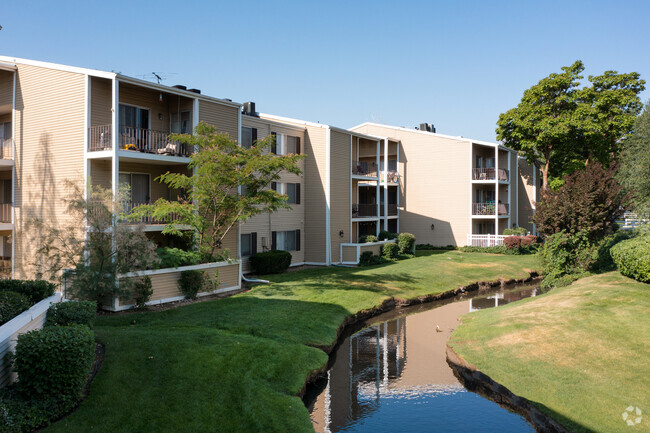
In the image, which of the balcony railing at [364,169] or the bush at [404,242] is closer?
the balcony railing at [364,169]

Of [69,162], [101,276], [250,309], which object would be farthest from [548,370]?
[69,162]

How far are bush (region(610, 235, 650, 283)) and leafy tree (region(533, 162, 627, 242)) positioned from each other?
2.66 meters

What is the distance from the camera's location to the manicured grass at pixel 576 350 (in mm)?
10953

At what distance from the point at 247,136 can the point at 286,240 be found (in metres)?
6.92

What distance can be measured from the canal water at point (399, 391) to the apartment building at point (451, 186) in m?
23.8

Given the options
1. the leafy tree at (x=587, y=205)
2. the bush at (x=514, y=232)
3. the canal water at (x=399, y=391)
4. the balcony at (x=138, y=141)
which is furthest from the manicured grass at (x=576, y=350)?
the bush at (x=514, y=232)

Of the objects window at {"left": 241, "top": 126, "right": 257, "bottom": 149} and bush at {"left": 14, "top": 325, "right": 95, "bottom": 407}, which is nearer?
bush at {"left": 14, "top": 325, "right": 95, "bottom": 407}

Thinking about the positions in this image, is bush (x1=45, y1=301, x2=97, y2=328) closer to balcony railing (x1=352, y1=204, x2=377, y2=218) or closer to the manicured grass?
the manicured grass

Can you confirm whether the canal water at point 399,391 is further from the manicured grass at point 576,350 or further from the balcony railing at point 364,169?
the balcony railing at point 364,169

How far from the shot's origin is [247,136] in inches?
1113

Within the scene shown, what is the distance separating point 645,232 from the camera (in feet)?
67.3

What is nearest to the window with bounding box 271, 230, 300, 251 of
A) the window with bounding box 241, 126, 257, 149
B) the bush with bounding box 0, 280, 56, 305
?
the window with bounding box 241, 126, 257, 149

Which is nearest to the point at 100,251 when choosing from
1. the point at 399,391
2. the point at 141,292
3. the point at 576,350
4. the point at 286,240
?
the point at 141,292

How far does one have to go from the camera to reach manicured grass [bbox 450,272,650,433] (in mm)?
10953
